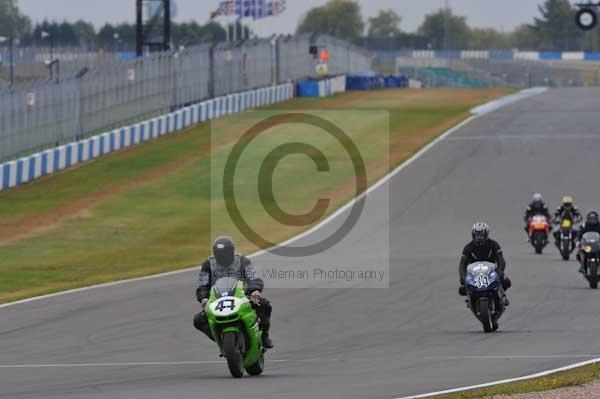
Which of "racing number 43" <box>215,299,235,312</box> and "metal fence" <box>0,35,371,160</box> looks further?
"metal fence" <box>0,35,371,160</box>

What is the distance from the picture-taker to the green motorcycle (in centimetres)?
1257

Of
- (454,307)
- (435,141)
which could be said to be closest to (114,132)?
(435,141)

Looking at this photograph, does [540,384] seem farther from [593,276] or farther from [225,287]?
[593,276]

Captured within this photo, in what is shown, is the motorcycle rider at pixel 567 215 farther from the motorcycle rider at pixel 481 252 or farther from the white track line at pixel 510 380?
the white track line at pixel 510 380

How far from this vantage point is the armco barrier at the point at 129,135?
3784 cm

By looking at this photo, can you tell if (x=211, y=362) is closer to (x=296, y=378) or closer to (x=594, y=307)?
(x=296, y=378)

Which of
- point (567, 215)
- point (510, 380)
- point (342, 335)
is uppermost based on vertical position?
point (510, 380)

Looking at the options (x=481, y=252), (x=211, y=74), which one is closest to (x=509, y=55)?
(x=211, y=74)

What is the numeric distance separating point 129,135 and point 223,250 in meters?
35.0

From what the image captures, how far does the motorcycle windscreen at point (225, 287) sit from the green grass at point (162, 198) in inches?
367

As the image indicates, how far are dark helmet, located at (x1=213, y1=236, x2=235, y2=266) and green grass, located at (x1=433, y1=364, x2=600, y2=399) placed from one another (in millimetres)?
3190

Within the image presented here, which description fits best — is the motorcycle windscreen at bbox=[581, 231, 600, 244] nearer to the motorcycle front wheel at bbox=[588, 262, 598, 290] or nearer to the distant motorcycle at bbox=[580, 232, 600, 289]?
the distant motorcycle at bbox=[580, 232, 600, 289]

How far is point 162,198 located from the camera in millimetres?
37125

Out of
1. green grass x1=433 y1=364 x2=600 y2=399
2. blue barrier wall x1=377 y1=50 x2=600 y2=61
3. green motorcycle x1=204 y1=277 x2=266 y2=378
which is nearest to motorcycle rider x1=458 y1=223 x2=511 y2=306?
green grass x1=433 y1=364 x2=600 y2=399
